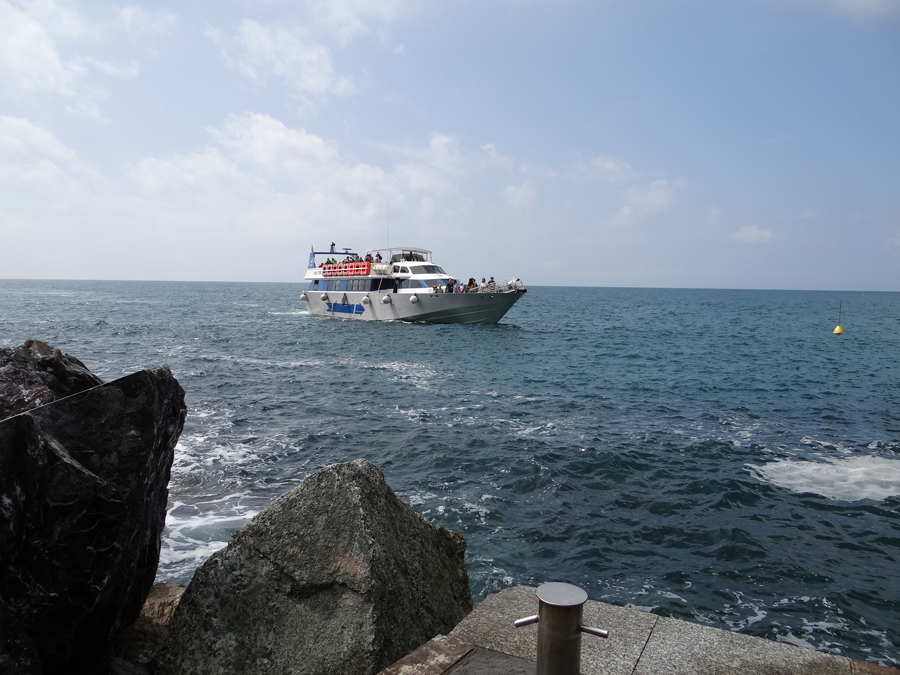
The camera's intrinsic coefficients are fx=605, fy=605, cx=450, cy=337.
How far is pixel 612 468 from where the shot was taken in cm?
1085

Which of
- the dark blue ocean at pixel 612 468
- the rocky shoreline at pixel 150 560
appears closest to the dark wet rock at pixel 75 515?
the rocky shoreline at pixel 150 560

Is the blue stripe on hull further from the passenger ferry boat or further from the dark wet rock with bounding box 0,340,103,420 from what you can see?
the dark wet rock with bounding box 0,340,103,420

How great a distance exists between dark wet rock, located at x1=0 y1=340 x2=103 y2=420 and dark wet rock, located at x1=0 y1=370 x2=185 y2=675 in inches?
17.3

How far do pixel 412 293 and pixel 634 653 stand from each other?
36222 mm

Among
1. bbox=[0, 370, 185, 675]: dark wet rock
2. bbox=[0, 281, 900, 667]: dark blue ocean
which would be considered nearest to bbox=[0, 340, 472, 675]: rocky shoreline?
bbox=[0, 370, 185, 675]: dark wet rock

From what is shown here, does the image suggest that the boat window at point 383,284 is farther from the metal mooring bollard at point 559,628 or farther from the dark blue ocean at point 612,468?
the metal mooring bollard at point 559,628

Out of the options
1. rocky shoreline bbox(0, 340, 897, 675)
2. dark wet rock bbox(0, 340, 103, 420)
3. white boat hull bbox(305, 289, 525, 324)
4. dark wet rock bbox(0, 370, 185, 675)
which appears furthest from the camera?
white boat hull bbox(305, 289, 525, 324)

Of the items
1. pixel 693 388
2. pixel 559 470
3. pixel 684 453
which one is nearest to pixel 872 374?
pixel 693 388

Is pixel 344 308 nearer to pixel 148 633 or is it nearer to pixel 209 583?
pixel 148 633

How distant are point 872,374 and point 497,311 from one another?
20.8 metres

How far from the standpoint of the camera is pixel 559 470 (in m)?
10.7

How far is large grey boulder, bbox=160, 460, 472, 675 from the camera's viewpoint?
3436 mm

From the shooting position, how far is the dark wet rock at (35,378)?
3.35m

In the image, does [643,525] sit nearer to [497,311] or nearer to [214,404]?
[214,404]
